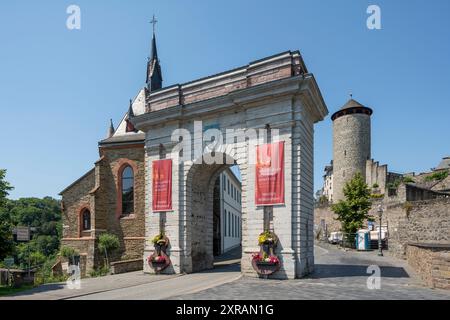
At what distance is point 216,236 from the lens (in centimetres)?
3325

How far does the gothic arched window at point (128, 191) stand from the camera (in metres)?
27.7

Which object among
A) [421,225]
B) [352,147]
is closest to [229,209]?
[421,225]

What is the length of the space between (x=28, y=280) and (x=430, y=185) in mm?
50157

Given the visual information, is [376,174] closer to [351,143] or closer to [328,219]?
[351,143]

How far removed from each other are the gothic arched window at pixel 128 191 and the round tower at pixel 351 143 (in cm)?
4409

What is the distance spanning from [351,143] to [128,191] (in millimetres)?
46312

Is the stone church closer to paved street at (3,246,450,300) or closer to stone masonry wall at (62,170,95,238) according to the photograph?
stone masonry wall at (62,170,95,238)

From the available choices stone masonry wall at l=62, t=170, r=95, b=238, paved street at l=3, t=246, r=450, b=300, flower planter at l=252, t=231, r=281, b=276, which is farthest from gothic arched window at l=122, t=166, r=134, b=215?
flower planter at l=252, t=231, r=281, b=276

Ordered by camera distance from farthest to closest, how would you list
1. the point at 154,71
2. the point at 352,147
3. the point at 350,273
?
the point at 352,147
the point at 154,71
the point at 350,273

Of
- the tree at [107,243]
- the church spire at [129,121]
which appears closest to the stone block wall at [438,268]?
the tree at [107,243]

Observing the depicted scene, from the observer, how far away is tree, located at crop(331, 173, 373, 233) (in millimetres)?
34825

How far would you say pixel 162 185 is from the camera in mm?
19875

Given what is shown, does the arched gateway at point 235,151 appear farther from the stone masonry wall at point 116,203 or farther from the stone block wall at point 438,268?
the stone masonry wall at point 116,203
